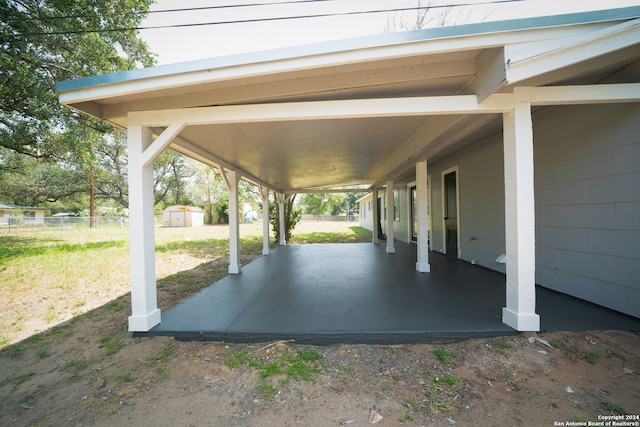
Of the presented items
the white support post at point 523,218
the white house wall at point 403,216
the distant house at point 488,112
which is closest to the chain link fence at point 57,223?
the white house wall at point 403,216

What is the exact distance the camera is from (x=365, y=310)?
3.37 meters

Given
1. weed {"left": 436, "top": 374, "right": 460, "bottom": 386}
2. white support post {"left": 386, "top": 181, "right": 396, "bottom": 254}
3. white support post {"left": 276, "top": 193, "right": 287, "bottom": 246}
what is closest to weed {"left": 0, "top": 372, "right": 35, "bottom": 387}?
weed {"left": 436, "top": 374, "right": 460, "bottom": 386}

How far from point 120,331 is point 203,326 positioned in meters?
1.13

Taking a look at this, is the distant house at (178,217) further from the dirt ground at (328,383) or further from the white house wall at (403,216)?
the dirt ground at (328,383)

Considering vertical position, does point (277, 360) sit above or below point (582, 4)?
below

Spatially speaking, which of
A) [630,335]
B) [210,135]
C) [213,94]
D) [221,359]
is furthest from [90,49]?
[630,335]

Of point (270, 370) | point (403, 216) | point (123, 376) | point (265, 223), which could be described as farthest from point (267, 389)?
point (403, 216)

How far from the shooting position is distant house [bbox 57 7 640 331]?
2375 millimetres

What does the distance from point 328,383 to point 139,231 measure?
7.93 feet

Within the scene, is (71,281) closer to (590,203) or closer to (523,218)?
(523,218)

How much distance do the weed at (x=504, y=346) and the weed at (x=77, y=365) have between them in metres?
3.85

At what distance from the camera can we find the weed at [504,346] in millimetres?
2506

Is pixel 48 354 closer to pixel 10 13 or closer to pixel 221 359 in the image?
pixel 221 359

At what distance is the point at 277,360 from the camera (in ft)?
8.25
